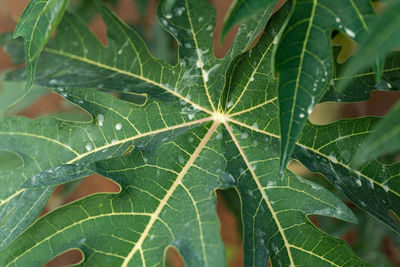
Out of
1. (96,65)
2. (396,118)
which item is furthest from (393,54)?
(96,65)

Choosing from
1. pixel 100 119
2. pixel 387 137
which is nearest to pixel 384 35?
pixel 387 137

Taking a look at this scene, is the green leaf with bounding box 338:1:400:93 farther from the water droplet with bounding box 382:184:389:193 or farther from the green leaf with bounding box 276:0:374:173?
the water droplet with bounding box 382:184:389:193

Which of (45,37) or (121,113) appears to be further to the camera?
(121,113)

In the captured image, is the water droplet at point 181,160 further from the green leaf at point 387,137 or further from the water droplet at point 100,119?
the green leaf at point 387,137

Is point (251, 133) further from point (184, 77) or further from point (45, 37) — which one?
point (45, 37)

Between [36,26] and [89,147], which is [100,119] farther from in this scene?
[36,26]

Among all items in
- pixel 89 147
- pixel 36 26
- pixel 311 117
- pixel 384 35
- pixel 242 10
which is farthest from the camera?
pixel 311 117
